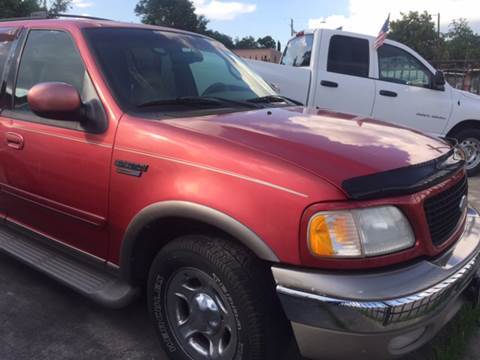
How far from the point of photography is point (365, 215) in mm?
1966

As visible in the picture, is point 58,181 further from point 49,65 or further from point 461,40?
point 461,40

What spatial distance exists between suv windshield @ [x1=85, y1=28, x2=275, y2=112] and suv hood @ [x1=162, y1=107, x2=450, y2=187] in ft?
1.06

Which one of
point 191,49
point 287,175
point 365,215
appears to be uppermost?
point 191,49

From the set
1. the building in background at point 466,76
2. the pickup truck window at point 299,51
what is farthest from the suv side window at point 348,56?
the building in background at point 466,76

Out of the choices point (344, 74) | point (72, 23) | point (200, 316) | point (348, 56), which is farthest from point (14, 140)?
point (348, 56)

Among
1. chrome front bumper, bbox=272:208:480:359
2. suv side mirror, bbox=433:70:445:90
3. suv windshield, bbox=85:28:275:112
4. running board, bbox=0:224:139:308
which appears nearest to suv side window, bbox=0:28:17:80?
suv windshield, bbox=85:28:275:112

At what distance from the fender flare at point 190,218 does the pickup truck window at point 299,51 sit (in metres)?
5.54

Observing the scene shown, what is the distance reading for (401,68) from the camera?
7.38 metres

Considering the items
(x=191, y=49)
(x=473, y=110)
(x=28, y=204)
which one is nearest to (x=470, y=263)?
(x=191, y=49)

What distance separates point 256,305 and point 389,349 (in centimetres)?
56

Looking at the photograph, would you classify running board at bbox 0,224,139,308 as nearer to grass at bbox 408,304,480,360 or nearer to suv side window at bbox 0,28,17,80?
suv side window at bbox 0,28,17,80

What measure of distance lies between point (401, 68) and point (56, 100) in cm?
602

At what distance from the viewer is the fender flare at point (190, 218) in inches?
79.4

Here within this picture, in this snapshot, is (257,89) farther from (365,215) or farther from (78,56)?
(365,215)
